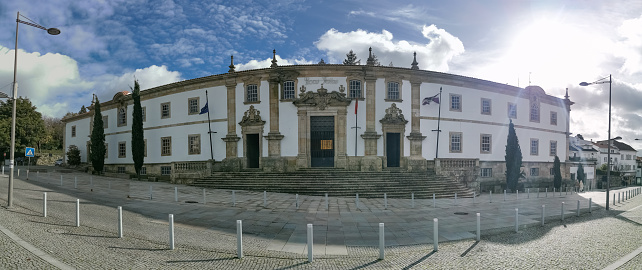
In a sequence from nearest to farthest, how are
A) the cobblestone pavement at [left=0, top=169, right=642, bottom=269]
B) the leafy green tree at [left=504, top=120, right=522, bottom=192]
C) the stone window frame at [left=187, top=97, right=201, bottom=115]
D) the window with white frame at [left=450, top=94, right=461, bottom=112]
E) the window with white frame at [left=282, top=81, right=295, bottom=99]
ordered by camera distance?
the cobblestone pavement at [left=0, top=169, right=642, bottom=269] → the window with white frame at [left=282, top=81, right=295, bottom=99] → the window with white frame at [left=450, top=94, right=461, bottom=112] → the leafy green tree at [left=504, top=120, right=522, bottom=192] → the stone window frame at [left=187, top=97, right=201, bottom=115]

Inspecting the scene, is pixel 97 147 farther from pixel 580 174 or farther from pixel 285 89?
pixel 580 174

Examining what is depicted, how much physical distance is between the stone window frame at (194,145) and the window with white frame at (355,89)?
14271 mm

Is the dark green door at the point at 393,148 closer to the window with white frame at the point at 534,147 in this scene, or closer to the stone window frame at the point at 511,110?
the stone window frame at the point at 511,110

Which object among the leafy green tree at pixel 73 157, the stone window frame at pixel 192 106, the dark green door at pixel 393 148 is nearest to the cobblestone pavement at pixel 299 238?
the dark green door at pixel 393 148

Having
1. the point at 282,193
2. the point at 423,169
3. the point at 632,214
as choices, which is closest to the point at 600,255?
the point at 632,214

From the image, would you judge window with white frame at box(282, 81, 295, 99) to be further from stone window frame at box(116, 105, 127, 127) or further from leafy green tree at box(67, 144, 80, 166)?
leafy green tree at box(67, 144, 80, 166)

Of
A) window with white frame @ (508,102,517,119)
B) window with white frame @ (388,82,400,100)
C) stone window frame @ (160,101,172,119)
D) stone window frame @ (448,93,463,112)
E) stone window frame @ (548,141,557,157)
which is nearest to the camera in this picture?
window with white frame @ (388,82,400,100)

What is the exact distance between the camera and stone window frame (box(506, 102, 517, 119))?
31.0 meters

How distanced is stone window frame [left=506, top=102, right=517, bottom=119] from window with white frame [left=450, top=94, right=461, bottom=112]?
667cm

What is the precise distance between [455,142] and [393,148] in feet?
19.3

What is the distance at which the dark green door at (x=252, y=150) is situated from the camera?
26.5m

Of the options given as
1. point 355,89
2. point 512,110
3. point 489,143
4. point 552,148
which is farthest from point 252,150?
point 552,148

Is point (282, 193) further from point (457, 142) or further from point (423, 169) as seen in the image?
point (457, 142)

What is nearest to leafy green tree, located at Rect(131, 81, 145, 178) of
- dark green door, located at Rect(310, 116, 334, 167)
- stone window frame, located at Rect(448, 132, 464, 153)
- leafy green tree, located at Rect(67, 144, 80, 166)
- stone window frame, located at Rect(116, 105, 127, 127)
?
stone window frame, located at Rect(116, 105, 127, 127)
